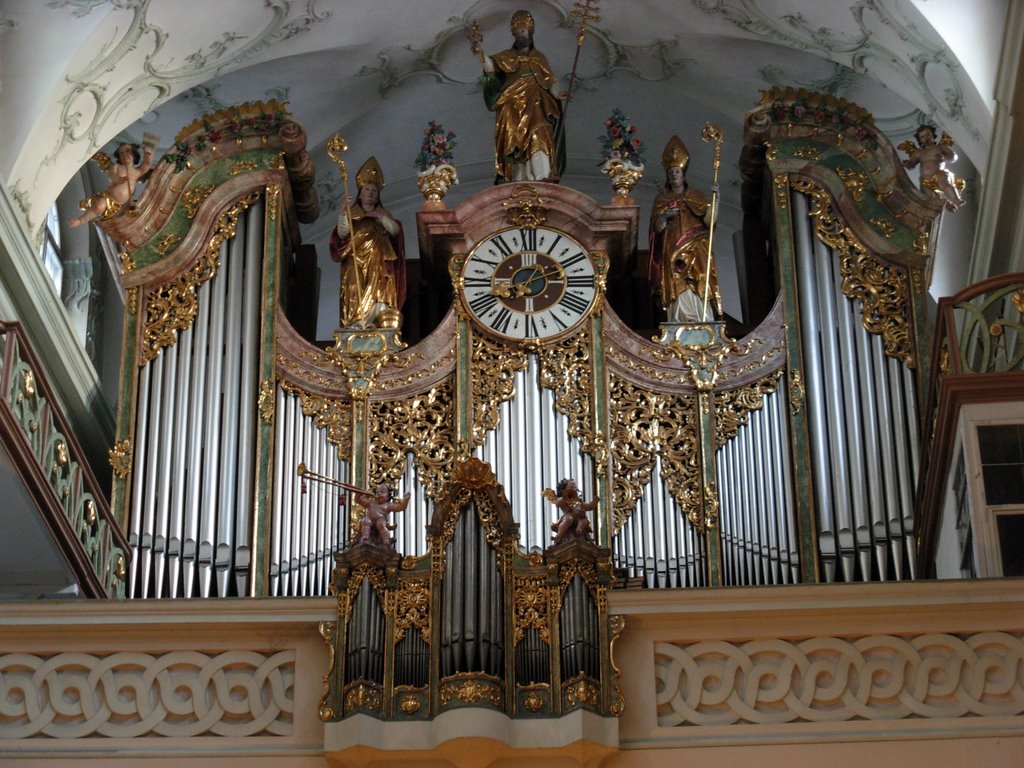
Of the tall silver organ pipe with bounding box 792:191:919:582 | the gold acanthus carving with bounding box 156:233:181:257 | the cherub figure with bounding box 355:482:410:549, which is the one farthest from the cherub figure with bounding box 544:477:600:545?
the gold acanthus carving with bounding box 156:233:181:257

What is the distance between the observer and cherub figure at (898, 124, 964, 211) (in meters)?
15.2

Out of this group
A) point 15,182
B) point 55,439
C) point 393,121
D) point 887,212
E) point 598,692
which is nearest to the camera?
point 598,692

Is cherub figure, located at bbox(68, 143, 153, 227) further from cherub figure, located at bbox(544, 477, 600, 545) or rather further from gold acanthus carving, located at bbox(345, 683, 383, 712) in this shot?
gold acanthus carving, located at bbox(345, 683, 383, 712)

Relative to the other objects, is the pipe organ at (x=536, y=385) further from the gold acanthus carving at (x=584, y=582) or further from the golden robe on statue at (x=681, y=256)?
the gold acanthus carving at (x=584, y=582)

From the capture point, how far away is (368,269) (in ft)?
52.0

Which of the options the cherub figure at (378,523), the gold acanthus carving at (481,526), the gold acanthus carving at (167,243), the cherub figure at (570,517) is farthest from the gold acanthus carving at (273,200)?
the gold acanthus carving at (481,526)

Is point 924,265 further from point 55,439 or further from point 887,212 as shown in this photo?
point 55,439

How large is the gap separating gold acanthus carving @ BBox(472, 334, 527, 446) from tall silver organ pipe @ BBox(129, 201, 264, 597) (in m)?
1.43

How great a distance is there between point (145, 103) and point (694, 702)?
24.4 feet

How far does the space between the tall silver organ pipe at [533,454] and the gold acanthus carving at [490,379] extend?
40 millimetres

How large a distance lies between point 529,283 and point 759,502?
219 cm

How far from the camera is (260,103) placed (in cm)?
1611

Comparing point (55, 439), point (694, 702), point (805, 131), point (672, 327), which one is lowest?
point (694, 702)

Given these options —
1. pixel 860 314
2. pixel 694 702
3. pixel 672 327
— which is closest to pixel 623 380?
pixel 672 327
